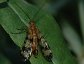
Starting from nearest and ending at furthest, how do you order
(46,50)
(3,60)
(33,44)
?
(46,50) < (33,44) < (3,60)

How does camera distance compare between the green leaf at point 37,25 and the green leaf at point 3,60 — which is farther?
the green leaf at point 3,60

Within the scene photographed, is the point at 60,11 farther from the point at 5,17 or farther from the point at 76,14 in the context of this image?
the point at 5,17

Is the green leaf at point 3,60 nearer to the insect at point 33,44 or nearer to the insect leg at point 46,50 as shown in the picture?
the insect at point 33,44

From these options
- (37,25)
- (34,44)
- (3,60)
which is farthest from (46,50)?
(3,60)

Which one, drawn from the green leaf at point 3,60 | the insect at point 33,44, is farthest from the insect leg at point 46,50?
the green leaf at point 3,60

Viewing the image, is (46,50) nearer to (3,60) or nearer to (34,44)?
(34,44)

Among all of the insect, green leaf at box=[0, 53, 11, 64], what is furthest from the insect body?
green leaf at box=[0, 53, 11, 64]

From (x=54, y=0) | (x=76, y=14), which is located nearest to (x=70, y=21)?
(x=76, y=14)

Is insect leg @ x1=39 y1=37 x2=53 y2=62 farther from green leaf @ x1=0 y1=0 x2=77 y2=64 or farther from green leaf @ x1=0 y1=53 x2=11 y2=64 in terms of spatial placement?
green leaf @ x1=0 y1=53 x2=11 y2=64
